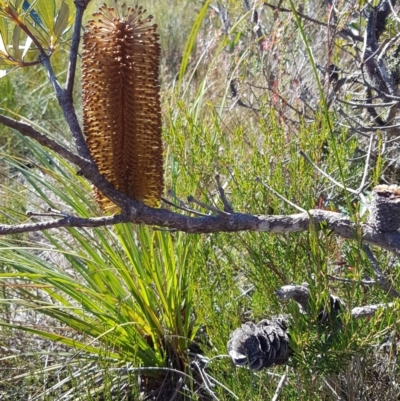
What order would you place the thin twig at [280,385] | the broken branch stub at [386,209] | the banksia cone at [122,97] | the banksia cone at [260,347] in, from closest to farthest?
the banksia cone at [122,97], the broken branch stub at [386,209], the banksia cone at [260,347], the thin twig at [280,385]

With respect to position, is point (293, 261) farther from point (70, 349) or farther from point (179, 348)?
point (70, 349)

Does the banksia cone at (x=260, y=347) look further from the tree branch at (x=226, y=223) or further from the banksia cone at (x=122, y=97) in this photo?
the banksia cone at (x=122, y=97)

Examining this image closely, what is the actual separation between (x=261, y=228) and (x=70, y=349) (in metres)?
1.30

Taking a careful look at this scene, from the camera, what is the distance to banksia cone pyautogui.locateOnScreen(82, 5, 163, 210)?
94 centimetres

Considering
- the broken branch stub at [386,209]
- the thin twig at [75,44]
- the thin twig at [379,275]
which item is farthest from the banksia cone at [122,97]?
the thin twig at [379,275]

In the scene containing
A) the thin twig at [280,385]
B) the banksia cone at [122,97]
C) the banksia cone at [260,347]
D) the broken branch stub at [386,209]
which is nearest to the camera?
the banksia cone at [122,97]

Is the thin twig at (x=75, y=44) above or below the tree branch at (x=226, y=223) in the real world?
above

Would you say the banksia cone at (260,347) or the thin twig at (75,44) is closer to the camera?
the thin twig at (75,44)

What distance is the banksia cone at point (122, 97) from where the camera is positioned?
94 centimetres

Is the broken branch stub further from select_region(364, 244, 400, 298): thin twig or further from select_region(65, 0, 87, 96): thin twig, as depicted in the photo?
select_region(65, 0, 87, 96): thin twig

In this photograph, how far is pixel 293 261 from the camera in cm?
156

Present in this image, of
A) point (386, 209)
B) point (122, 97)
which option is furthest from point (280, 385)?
point (122, 97)

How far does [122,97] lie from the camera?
94cm

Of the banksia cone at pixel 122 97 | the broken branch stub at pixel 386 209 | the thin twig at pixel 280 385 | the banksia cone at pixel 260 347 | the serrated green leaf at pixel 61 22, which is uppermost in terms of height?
the serrated green leaf at pixel 61 22
